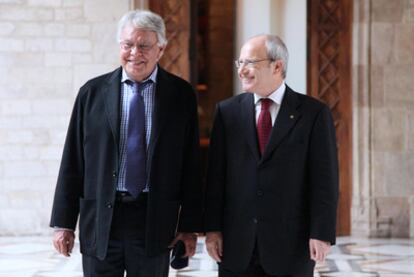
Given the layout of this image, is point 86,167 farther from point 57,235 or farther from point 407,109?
point 407,109

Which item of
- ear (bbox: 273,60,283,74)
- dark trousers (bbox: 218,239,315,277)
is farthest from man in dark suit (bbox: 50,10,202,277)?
ear (bbox: 273,60,283,74)

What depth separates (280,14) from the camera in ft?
27.9

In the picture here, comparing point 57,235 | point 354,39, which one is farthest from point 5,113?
Result: point 57,235

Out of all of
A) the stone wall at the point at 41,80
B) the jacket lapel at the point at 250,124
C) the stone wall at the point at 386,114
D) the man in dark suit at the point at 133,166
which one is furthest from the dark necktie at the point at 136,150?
the stone wall at the point at 386,114

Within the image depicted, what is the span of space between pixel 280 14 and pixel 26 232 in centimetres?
323

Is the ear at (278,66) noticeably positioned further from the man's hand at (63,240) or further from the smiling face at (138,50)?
the man's hand at (63,240)

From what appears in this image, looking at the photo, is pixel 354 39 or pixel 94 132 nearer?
pixel 94 132

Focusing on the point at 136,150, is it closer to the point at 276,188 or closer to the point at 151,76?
the point at 151,76

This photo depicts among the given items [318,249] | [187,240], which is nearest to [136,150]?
[187,240]

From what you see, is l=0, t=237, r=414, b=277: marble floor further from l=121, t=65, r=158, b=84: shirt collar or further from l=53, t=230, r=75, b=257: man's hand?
l=121, t=65, r=158, b=84: shirt collar

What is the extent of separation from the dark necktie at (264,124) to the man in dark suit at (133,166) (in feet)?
0.81

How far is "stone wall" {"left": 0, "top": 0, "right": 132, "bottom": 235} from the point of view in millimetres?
8008

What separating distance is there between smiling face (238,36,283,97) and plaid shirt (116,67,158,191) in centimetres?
35

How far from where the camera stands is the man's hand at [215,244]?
3.19 metres
